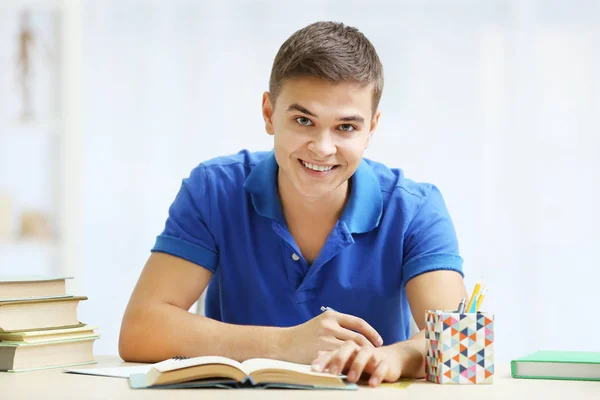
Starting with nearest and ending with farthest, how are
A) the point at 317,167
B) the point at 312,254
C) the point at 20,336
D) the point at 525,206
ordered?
1. the point at 20,336
2. the point at 317,167
3. the point at 312,254
4. the point at 525,206

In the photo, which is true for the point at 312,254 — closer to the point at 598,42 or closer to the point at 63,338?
the point at 63,338

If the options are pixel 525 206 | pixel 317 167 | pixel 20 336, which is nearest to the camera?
pixel 20 336

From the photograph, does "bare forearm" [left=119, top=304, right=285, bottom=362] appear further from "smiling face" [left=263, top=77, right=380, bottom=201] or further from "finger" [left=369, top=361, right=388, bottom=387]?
"smiling face" [left=263, top=77, right=380, bottom=201]

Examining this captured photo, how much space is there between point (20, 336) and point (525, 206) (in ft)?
7.28

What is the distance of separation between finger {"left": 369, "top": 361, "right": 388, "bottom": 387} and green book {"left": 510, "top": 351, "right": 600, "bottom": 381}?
0.79ft

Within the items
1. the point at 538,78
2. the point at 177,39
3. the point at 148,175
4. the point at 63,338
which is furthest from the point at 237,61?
the point at 63,338

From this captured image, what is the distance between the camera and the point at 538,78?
313 cm

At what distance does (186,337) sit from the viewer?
1457 mm

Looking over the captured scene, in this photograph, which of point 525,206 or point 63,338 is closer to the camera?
point 63,338

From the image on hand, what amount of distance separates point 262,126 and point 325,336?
2.00 meters

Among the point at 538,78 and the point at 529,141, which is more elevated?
the point at 538,78

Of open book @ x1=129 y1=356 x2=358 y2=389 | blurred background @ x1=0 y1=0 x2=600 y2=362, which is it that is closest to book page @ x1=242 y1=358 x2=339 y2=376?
open book @ x1=129 y1=356 x2=358 y2=389

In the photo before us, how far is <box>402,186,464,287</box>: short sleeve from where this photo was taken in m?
1.55

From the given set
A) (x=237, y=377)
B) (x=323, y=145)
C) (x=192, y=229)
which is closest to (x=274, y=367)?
(x=237, y=377)
